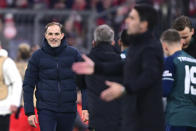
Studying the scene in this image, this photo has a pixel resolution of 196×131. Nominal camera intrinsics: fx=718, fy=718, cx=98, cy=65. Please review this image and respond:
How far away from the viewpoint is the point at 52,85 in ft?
28.6

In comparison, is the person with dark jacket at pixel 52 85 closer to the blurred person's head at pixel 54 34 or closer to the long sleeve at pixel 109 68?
the blurred person's head at pixel 54 34

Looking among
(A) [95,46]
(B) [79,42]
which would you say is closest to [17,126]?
(A) [95,46]

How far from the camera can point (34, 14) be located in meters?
17.5

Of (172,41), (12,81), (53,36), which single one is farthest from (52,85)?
(172,41)

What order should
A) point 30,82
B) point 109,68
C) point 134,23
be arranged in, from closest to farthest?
point 134,23
point 109,68
point 30,82

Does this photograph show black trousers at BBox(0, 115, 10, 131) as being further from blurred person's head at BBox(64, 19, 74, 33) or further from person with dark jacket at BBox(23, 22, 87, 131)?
blurred person's head at BBox(64, 19, 74, 33)

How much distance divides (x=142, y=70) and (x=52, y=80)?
268cm

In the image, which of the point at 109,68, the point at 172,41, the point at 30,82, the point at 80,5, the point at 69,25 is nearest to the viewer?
the point at 109,68

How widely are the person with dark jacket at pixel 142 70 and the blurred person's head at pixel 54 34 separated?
2.63 metres

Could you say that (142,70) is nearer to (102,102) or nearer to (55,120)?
(102,102)

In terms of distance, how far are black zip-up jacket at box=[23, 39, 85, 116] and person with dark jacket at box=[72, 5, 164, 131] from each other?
2.38 metres

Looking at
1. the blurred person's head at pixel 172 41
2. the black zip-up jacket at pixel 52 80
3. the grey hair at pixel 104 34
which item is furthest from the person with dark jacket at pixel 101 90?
the black zip-up jacket at pixel 52 80

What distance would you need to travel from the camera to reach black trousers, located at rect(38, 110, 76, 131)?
342 inches

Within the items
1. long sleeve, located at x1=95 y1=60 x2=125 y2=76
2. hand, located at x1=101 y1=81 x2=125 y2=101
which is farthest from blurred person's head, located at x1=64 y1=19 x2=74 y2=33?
hand, located at x1=101 y1=81 x2=125 y2=101
